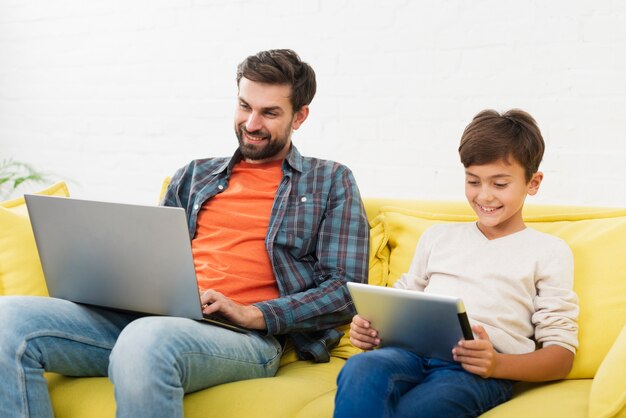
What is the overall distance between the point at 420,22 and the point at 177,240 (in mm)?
1284

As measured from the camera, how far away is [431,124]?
8.43 ft

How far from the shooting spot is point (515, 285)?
168 cm

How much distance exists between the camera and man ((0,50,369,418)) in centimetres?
162

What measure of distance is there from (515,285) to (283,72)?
86 cm

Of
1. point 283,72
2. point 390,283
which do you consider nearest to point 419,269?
point 390,283

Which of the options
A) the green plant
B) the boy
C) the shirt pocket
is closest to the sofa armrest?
the boy

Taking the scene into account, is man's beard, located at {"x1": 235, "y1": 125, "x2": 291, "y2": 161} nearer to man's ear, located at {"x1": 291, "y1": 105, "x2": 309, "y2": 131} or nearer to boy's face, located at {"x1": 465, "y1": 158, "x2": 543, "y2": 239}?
man's ear, located at {"x1": 291, "y1": 105, "x2": 309, "y2": 131}

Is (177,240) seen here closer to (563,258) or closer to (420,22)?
(563,258)

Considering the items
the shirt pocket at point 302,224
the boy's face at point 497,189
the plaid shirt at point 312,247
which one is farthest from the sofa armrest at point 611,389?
the shirt pocket at point 302,224

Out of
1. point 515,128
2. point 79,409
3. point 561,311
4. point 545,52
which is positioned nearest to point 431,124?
point 545,52

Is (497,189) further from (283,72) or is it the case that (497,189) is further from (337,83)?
(337,83)

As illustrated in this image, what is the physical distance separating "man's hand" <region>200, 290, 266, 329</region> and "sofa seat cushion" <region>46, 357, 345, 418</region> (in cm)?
13

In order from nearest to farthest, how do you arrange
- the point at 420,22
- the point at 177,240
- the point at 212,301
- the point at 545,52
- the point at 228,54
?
the point at 177,240 < the point at 212,301 < the point at 545,52 < the point at 420,22 < the point at 228,54

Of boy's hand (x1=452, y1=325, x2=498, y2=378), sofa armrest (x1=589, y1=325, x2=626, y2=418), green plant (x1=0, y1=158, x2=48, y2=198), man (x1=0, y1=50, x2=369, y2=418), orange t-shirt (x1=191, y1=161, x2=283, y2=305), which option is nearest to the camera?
sofa armrest (x1=589, y1=325, x2=626, y2=418)
